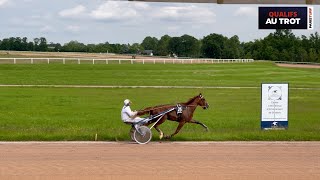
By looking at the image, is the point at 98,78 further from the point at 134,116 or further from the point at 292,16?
the point at 292,16

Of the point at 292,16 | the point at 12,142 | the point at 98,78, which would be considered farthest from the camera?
the point at 98,78

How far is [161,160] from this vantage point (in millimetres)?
13109

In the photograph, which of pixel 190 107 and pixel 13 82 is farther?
pixel 13 82

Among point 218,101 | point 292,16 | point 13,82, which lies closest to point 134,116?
point 292,16

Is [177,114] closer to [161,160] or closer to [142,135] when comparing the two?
[142,135]

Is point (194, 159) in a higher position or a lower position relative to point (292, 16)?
lower

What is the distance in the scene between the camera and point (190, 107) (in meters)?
17.0

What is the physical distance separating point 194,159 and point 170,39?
317 feet

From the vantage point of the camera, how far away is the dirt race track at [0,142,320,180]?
37.4 feet

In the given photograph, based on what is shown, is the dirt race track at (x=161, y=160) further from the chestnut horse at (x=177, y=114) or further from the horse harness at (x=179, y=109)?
the horse harness at (x=179, y=109)
